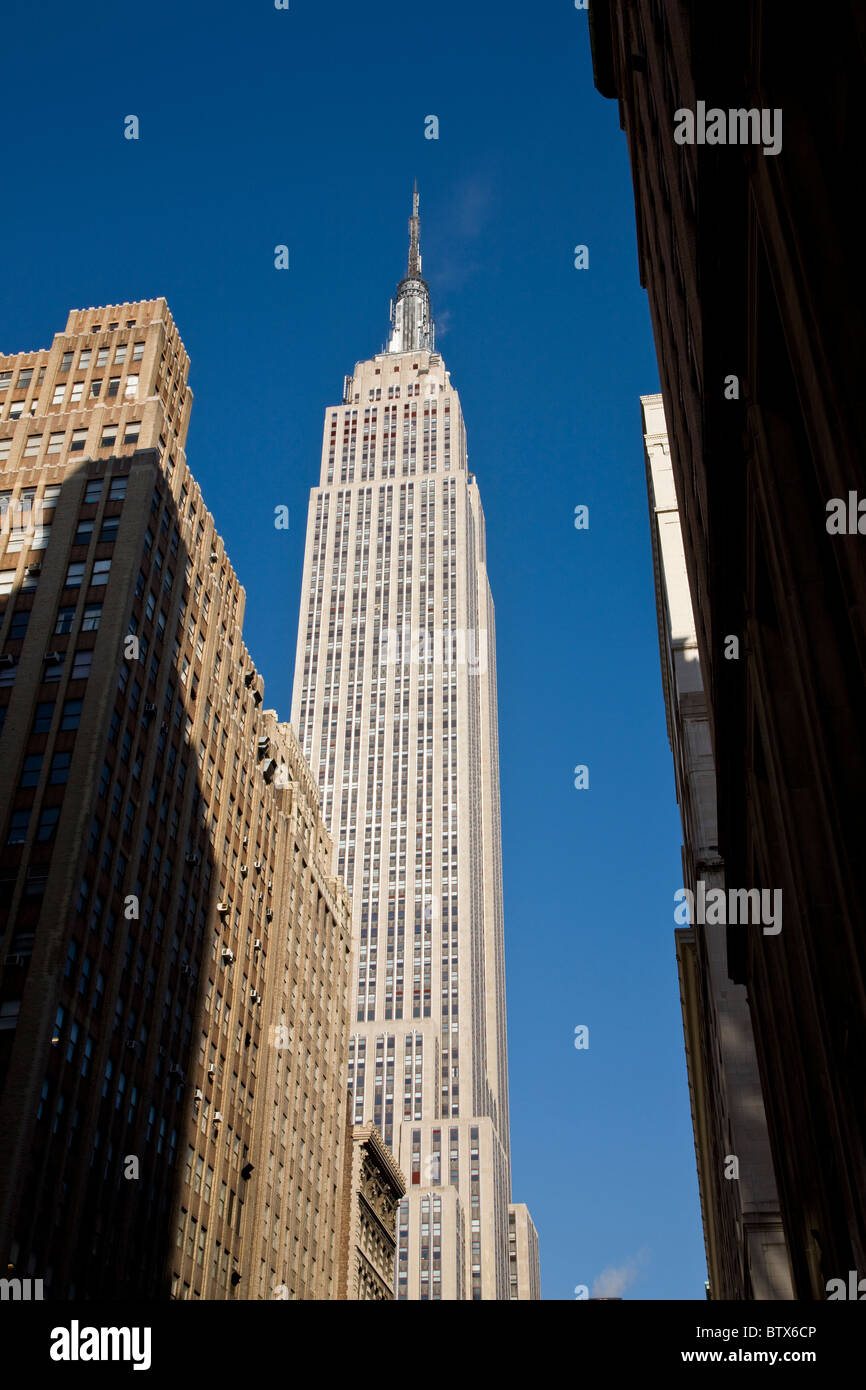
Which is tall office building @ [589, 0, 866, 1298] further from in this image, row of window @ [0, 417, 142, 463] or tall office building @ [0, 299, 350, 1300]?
row of window @ [0, 417, 142, 463]

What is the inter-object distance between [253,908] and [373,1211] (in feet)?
132

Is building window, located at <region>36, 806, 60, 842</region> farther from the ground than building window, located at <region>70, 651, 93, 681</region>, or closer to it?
closer to it

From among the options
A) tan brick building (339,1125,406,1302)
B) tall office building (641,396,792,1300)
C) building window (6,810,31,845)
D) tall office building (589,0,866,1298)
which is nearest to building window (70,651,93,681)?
building window (6,810,31,845)

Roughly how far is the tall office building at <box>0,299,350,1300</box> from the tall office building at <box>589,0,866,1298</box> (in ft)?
88.9

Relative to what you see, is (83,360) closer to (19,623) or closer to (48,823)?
(19,623)

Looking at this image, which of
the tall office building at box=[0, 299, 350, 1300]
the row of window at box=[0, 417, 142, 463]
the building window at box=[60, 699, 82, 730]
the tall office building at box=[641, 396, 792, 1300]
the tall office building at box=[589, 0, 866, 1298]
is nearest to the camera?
the tall office building at box=[589, 0, 866, 1298]

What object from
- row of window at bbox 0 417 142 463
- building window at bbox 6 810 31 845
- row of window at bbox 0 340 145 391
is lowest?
building window at bbox 6 810 31 845

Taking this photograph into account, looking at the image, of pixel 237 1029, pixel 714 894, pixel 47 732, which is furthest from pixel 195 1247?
pixel 714 894

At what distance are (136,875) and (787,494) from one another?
41.9m

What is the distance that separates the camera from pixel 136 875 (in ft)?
181

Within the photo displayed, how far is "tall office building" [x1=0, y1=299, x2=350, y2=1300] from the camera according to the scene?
4697 cm

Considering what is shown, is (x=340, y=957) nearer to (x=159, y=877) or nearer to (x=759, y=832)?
(x=159, y=877)

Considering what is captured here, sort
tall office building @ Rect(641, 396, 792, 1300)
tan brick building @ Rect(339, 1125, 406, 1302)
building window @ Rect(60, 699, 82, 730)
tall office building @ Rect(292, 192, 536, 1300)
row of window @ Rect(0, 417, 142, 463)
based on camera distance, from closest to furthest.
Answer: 1. tall office building @ Rect(641, 396, 792, 1300)
2. building window @ Rect(60, 699, 82, 730)
3. row of window @ Rect(0, 417, 142, 463)
4. tan brick building @ Rect(339, 1125, 406, 1302)
5. tall office building @ Rect(292, 192, 536, 1300)

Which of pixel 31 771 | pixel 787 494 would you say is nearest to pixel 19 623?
pixel 31 771
